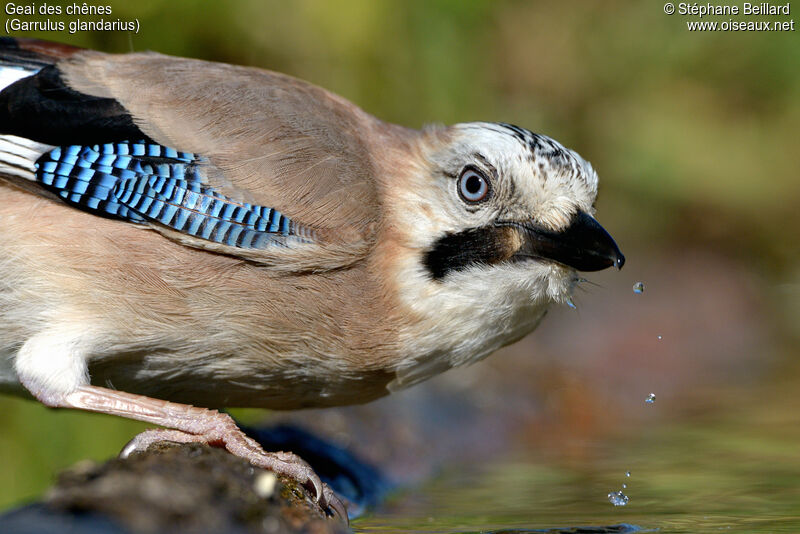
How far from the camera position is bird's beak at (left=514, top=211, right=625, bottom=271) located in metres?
3.67

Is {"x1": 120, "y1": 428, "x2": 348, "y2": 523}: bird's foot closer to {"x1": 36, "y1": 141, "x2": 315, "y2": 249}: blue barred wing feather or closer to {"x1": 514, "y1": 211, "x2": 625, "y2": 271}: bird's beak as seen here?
{"x1": 36, "y1": 141, "x2": 315, "y2": 249}: blue barred wing feather

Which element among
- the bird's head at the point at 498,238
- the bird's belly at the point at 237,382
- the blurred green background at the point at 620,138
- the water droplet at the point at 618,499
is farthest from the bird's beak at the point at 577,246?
the blurred green background at the point at 620,138

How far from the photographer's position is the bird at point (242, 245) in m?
3.70

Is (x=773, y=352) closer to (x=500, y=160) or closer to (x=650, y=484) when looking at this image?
(x=650, y=484)

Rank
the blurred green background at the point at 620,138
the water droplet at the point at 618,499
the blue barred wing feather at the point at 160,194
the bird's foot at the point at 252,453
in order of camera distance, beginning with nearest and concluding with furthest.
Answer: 1. the bird's foot at the point at 252,453
2. the blue barred wing feather at the point at 160,194
3. the water droplet at the point at 618,499
4. the blurred green background at the point at 620,138

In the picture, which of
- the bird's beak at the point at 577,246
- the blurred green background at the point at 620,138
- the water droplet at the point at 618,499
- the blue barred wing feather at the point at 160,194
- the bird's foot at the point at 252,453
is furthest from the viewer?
the blurred green background at the point at 620,138

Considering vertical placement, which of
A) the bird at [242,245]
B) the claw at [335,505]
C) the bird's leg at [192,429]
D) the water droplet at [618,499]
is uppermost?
the bird at [242,245]

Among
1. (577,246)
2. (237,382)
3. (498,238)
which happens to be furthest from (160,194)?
(577,246)

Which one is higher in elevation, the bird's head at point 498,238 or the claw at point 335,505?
the bird's head at point 498,238

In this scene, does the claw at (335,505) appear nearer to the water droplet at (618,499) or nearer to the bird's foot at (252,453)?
the bird's foot at (252,453)

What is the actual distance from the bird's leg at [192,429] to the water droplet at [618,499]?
1.21 metres

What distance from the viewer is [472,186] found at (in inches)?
155

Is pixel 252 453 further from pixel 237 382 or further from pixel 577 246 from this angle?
pixel 577 246

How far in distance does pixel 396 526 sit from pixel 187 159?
5.02 feet
